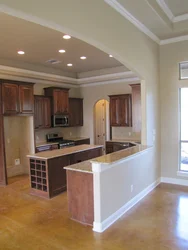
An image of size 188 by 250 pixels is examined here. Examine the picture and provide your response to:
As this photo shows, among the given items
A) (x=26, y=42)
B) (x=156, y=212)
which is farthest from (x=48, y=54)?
(x=156, y=212)

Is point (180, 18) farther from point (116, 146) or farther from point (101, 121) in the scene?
point (101, 121)

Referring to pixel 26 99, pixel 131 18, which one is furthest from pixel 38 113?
pixel 131 18

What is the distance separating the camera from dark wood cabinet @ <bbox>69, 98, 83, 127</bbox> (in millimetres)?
7934

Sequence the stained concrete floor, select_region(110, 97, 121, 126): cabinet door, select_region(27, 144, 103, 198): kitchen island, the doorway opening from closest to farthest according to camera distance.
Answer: the stained concrete floor
select_region(27, 144, 103, 198): kitchen island
select_region(110, 97, 121, 126): cabinet door
the doorway opening

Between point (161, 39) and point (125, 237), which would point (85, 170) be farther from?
point (161, 39)

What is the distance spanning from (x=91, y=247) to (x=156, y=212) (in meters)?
1.42

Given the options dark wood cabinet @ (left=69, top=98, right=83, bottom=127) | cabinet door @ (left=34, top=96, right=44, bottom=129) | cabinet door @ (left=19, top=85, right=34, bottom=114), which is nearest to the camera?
cabinet door @ (left=19, top=85, right=34, bottom=114)

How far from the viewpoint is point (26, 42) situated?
14.9 ft

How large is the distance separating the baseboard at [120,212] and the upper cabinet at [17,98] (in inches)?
143

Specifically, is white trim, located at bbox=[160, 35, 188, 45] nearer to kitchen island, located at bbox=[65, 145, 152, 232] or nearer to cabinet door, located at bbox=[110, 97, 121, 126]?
cabinet door, located at bbox=[110, 97, 121, 126]

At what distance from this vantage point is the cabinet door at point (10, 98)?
541 cm

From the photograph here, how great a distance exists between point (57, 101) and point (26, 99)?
130 centimetres

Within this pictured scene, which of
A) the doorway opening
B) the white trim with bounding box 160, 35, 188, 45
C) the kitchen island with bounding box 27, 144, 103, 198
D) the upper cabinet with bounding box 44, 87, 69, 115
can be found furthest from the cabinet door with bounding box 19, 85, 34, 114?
the white trim with bounding box 160, 35, 188, 45

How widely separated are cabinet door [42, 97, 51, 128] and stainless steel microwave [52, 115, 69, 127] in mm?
160
